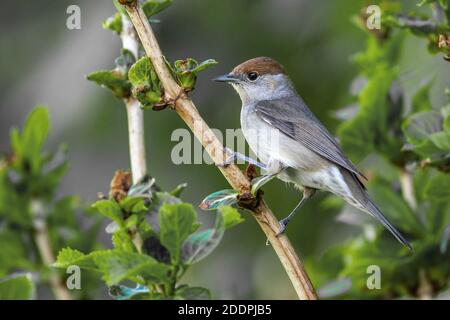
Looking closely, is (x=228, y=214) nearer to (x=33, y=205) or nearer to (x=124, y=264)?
(x=124, y=264)

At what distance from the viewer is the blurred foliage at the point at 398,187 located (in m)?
3.06

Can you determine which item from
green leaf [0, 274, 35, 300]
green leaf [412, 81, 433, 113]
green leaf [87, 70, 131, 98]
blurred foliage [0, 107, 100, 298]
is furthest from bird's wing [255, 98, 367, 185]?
green leaf [0, 274, 35, 300]

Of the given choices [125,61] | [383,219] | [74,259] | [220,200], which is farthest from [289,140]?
[74,259]

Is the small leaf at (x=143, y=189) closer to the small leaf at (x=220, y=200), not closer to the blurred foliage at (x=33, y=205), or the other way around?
the small leaf at (x=220, y=200)

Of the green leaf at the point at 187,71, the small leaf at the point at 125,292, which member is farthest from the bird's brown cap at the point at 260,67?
the small leaf at the point at 125,292

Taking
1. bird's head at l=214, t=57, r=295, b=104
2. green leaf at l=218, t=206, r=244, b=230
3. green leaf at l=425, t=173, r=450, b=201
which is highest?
bird's head at l=214, t=57, r=295, b=104

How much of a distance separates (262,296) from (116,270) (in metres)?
2.20

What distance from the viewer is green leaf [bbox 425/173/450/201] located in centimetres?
300

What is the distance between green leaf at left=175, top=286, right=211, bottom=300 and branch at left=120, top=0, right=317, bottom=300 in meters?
0.25

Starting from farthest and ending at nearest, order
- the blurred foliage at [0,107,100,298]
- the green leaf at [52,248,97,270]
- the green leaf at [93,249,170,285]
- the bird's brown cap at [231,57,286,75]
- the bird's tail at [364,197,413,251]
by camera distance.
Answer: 1. the bird's brown cap at [231,57,286,75]
2. the blurred foliage at [0,107,100,298]
3. the bird's tail at [364,197,413,251]
4. the green leaf at [52,248,97,270]
5. the green leaf at [93,249,170,285]

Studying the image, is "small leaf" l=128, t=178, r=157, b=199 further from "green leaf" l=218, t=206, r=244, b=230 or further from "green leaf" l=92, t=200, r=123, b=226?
"green leaf" l=218, t=206, r=244, b=230

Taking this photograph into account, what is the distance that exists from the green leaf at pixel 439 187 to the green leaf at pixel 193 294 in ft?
3.72
